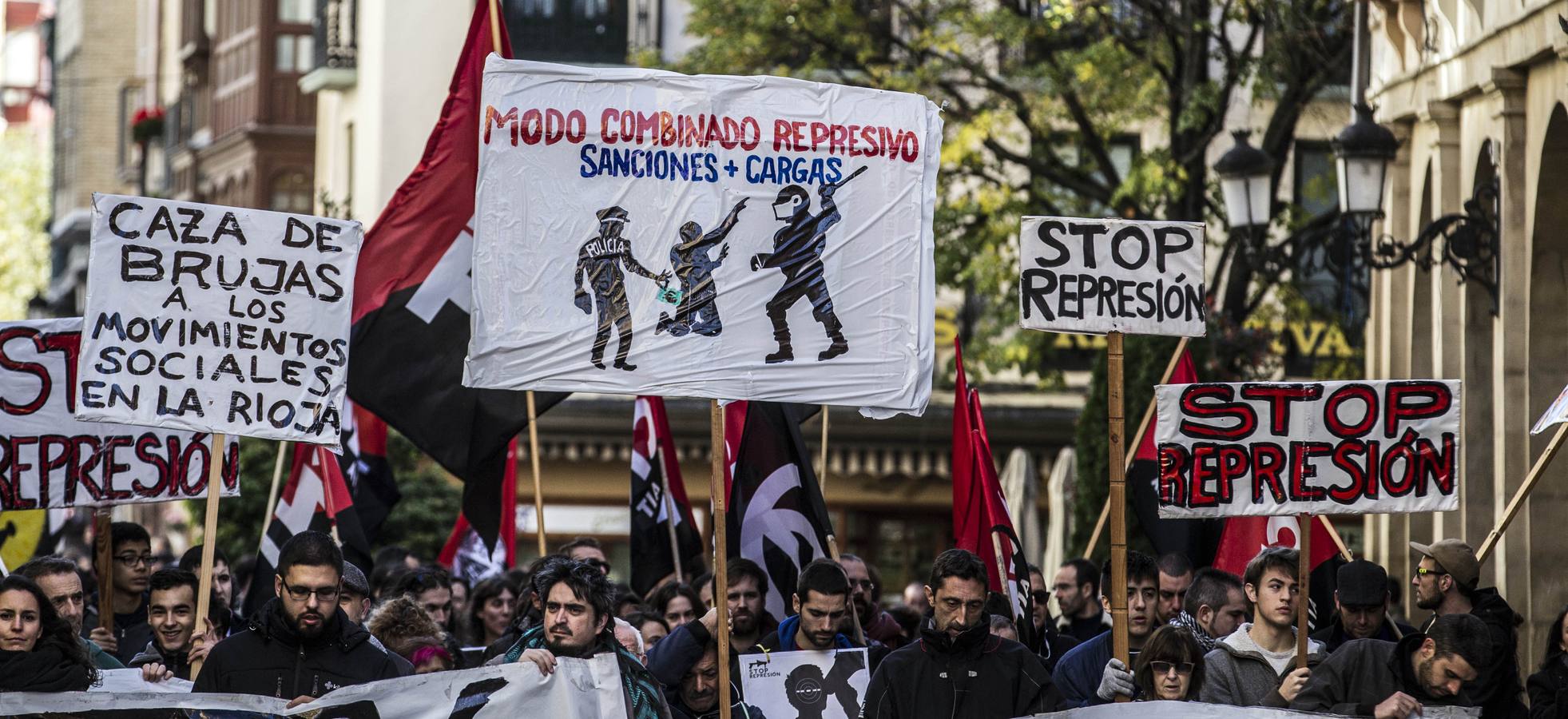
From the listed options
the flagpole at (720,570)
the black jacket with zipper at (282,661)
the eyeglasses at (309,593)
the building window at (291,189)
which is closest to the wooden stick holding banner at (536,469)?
the flagpole at (720,570)

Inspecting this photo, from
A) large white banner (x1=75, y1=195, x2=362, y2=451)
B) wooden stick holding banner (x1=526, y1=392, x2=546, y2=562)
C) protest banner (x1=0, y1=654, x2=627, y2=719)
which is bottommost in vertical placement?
protest banner (x1=0, y1=654, x2=627, y2=719)

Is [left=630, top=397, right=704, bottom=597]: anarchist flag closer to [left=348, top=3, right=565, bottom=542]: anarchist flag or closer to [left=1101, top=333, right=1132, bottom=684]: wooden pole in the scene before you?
[left=348, top=3, right=565, bottom=542]: anarchist flag

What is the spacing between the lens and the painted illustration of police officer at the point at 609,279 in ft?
29.9

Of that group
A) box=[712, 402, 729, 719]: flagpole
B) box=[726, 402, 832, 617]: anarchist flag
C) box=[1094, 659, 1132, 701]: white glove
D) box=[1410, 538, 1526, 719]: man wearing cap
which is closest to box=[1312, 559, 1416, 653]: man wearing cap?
box=[1410, 538, 1526, 719]: man wearing cap

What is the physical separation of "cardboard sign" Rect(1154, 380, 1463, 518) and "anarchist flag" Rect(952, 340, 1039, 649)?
6.15ft

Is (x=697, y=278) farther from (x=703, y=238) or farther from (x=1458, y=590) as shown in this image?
(x=1458, y=590)

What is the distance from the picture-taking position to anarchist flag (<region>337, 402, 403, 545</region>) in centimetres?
1539

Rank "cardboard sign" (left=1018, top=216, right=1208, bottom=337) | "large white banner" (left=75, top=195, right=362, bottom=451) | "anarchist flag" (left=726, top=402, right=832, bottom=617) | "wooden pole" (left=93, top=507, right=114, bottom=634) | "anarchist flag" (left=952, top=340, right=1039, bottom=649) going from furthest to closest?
"anarchist flag" (left=726, top=402, right=832, bottom=617) → "anarchist flag" (left=952, top=340, right=1039, bottom=649) → "wooden pole" (left=93, top=507, right=114, bottom=634) → "cardboard sign" (left=1018, top=216, right=1208, bottom=337) → "large white banner" (left=75, top=195, right=362, bottom=451)

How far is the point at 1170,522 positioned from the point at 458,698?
6586 millimetres

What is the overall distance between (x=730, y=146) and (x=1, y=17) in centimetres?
9847

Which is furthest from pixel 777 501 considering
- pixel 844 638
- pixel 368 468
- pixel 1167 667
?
pixel 368 468

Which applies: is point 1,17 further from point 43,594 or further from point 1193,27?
point 43,594

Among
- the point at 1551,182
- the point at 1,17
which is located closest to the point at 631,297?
the point at 1551,182

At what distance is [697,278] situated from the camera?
9227mm
